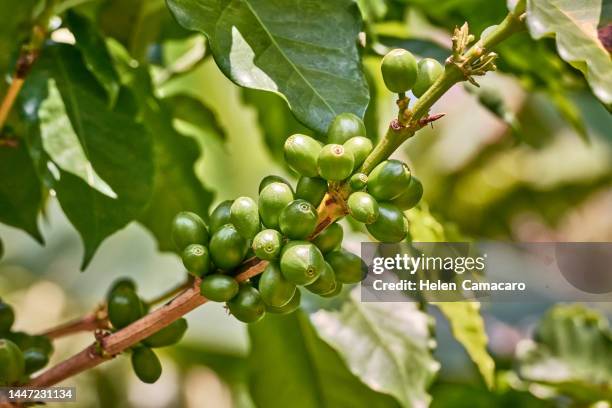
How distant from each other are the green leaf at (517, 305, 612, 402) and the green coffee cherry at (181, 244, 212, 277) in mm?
611

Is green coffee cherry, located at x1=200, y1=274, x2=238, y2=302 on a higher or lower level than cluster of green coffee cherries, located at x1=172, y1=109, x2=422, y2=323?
lower

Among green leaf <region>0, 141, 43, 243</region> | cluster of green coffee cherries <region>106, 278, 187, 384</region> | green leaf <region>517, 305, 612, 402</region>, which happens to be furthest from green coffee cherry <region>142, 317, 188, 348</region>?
green leaf <region>517, 305, 612, 402</region>

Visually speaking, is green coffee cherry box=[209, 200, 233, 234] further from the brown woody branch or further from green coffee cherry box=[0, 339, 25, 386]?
green coffee cherry box=[0, 339, 25, 386]

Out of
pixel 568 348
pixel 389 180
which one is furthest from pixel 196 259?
pixel 568 348

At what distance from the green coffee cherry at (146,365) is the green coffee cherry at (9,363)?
8 cm

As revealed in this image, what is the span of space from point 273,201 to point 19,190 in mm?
366

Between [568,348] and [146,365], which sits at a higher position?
[568,348]

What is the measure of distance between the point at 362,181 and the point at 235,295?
Answer: 0.11 meters

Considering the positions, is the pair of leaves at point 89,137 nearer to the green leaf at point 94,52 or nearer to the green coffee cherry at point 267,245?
the green leaf at point 94,52

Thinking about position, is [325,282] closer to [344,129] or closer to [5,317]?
[344,129]

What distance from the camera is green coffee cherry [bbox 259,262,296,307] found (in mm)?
494

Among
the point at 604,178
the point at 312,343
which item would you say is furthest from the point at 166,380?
the point at 604,178

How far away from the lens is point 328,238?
0.53 metres

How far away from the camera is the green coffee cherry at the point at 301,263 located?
474mm
